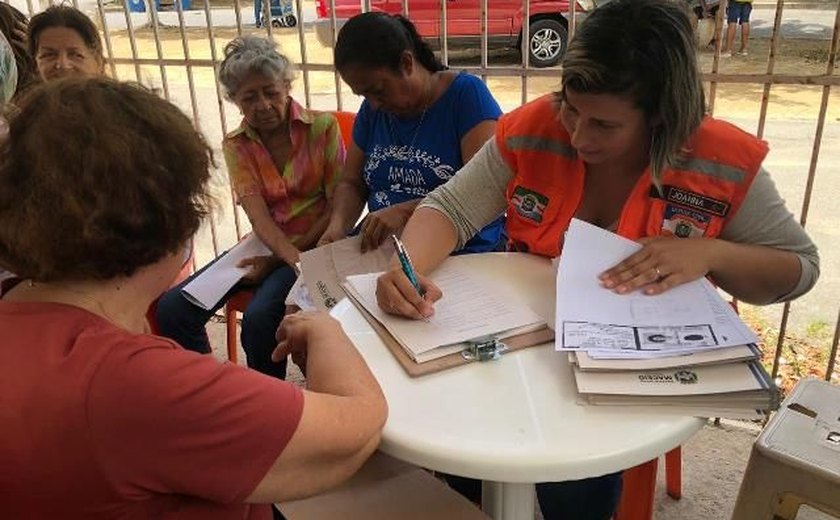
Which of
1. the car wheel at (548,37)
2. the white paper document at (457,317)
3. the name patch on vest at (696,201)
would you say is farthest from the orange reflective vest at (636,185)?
the car wheel at (548,37)

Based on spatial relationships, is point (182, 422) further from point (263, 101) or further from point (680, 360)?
point (263, 101)

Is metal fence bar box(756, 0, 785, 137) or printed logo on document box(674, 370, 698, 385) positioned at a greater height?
metal fence bar box(756, 0, 785, 137)

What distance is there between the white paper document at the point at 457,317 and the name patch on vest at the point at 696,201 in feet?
1.34

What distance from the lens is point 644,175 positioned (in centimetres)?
152

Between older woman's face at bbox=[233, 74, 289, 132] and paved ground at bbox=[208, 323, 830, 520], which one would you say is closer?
paved ground at bbox=[208, 323, 830, 520]

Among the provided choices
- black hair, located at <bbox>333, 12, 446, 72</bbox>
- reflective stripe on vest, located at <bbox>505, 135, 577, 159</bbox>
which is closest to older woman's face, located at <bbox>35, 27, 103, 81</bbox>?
black hair, located at <bbox>333, 12, 446, 72</bbox>

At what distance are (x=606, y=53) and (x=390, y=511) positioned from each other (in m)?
0.97

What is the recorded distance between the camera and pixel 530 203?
172 cm

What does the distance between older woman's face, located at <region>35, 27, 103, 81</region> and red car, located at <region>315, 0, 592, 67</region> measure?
3.24ft

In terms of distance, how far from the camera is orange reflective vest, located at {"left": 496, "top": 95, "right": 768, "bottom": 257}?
1456 mm

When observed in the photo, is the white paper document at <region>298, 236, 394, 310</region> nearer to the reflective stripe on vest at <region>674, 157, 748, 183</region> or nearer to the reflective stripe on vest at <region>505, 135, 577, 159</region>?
the reflective stripe on vest at <region>505, 135, 577, 159</region>

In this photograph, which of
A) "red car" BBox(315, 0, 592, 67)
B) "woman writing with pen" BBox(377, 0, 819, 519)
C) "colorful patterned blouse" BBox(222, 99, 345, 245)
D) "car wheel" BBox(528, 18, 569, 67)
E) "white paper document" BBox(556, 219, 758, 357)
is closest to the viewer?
"white paper document" BBox(556, 219, 758, 357)

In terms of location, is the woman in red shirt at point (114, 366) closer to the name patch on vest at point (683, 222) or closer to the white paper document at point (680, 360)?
the white paper document at point (680, 360)

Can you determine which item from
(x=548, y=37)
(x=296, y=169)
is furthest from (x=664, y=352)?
(x=548, y=37)
